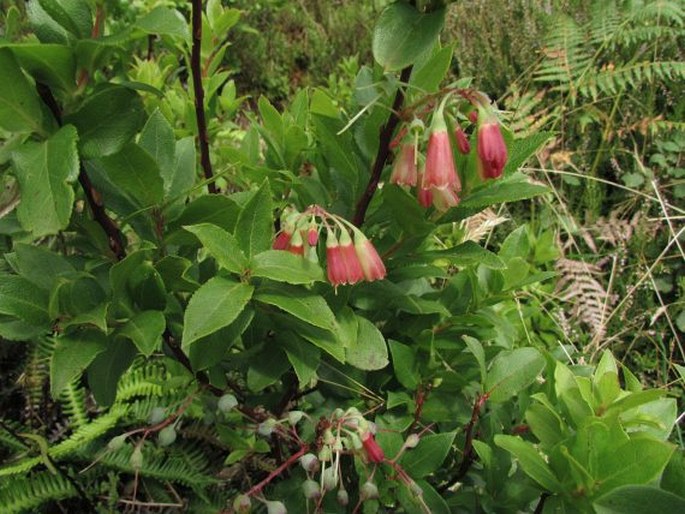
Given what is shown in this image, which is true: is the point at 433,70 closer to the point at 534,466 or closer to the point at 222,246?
the point at 222,246

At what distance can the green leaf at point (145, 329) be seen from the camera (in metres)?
0.83

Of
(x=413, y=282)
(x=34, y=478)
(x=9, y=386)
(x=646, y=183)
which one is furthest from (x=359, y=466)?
(x=646, y=183)

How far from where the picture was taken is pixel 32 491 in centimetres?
160

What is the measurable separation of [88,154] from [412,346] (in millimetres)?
619

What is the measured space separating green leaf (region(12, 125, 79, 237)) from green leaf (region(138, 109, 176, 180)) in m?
0.21

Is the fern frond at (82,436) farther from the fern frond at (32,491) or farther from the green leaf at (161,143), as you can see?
the green leaf at (161,143)

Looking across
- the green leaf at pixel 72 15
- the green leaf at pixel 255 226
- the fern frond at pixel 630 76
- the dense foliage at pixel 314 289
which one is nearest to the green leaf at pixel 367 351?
the dense foliage at pixel 314 289

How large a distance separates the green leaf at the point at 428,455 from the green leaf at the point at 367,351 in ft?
0.45

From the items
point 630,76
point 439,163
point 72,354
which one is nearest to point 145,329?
point 72,354

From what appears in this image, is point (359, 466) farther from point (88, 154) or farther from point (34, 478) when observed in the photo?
point (34, 478)

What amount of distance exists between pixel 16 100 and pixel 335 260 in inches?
16.4

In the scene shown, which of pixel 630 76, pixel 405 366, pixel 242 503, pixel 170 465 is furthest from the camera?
pixel 630 76

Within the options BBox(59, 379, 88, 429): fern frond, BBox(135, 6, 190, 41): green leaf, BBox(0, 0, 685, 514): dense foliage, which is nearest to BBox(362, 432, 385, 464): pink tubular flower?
BBox(0, 0, 685, 514): dense foliage

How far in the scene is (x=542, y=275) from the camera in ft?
3.97
